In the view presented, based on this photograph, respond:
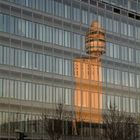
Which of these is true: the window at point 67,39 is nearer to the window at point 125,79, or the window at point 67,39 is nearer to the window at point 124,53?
the window at point 124,53

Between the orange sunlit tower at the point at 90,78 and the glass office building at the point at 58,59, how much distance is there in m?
0.18

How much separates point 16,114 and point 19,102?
61.4 inches

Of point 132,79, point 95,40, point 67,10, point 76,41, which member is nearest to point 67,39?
point 76,41

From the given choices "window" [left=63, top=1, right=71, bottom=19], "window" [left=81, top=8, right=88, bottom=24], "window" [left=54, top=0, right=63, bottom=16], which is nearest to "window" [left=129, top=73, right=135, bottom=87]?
"window" [left=81, top=8, right=88, bottom=24]

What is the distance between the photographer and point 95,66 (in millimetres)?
75250

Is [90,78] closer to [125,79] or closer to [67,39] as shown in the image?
[67,39]

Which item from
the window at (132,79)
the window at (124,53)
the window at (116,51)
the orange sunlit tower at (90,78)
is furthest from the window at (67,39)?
the window at (132,79)

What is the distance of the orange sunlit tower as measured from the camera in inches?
2840

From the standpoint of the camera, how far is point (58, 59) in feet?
229

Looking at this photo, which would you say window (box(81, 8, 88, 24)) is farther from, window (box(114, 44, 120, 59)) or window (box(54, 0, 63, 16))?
window (box(114, 44, 120, 59))

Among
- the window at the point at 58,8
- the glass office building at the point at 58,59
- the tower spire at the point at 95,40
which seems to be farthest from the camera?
the tower spire at the point at 95,40

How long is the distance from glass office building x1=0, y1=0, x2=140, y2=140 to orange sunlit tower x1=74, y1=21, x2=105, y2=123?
18cm

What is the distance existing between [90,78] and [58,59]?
7185 millimetres

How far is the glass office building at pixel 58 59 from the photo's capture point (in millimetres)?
63625
